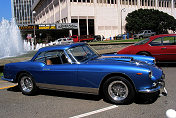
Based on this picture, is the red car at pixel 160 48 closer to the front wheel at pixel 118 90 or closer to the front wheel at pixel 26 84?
the front wheel at pixel 118 90

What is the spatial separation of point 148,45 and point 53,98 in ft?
18.3

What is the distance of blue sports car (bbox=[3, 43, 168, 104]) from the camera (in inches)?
163

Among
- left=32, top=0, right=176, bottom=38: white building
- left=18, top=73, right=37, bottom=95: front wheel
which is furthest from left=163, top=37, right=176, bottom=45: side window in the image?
left=32, top=0, right=176, bottom=38: white building

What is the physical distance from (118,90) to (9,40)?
18212 millimetres

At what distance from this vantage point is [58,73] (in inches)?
193

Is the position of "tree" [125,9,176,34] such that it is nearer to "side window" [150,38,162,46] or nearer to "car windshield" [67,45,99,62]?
"side window" [150,38,162,46]

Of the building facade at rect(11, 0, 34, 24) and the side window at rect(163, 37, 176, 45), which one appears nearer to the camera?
the side window at rect(163, 37, 176, 45)

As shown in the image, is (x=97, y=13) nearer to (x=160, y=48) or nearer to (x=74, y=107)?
(x=160, y=48)

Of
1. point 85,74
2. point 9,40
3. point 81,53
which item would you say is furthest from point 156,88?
point 9,40

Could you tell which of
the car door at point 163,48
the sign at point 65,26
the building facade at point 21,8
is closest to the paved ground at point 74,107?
the car door at point 163,48

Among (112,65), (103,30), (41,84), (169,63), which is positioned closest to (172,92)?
(112,65)

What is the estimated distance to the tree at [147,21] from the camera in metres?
58.3

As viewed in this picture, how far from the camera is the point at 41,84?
5.24 meters

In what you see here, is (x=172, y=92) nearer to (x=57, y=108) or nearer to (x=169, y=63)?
(x=57, y=108)
